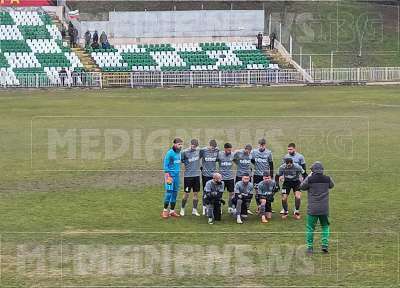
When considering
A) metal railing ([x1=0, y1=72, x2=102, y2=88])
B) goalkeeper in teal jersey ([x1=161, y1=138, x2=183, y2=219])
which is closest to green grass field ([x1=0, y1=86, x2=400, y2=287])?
goalkeeper in teal jersey ([x1=161, y1=138, x2=183, y2=219])

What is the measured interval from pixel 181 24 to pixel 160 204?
48317 millimetres

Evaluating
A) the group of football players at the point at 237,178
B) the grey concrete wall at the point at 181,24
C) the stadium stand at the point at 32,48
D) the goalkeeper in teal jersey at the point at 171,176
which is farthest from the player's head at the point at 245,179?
the grey concrete wall at the point at 181,24

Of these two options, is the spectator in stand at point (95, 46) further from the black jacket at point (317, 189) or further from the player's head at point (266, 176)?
the black jacket at point (317, 189)

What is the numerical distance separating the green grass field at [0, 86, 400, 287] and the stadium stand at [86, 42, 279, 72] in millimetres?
18221

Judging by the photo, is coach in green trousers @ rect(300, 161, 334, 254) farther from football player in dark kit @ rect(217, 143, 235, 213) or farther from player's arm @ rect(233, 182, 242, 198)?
football player in dark kit @ rect(217, 143, 235, 213)

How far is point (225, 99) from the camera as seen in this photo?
4966cm

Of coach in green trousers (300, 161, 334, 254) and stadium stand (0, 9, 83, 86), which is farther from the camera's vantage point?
stadium stand (0, 9, 83, 86)

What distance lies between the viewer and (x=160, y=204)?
2156 centimetres

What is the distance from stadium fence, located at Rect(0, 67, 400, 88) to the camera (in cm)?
5884

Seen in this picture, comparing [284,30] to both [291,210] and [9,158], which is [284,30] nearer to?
[9,158]

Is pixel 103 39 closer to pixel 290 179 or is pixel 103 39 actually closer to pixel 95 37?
pixel 95 37

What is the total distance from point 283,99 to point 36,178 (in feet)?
86.9

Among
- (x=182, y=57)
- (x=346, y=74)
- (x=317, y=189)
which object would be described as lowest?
(x=317, y=189)

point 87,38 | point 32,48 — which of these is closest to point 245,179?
point 32,48
